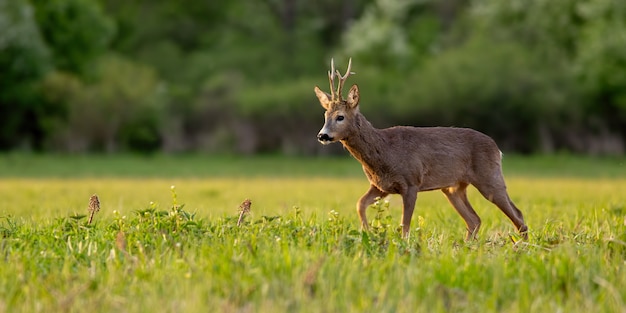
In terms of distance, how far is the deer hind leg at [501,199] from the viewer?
405 inches

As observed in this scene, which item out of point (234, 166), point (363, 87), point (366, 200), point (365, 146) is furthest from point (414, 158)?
point (363, 87)

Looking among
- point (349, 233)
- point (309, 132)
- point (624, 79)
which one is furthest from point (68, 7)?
point (349, 233)

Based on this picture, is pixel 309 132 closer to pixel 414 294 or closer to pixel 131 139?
pixel 131 139

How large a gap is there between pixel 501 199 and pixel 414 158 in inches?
41.7

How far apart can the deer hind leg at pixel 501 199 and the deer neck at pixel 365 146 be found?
1.24 m

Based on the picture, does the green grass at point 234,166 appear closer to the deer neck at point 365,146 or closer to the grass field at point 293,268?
the deer neck at point 365,146

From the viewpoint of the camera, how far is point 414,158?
10.4 meters

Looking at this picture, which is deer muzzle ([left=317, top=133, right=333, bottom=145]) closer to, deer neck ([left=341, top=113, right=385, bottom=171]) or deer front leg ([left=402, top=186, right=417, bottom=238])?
deer neck ([left=341, top=113, right=385, bottom=171])

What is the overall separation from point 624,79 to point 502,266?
42.3 meters

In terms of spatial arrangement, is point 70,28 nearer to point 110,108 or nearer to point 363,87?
point 110,108

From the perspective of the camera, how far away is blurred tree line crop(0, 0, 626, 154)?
159 feet

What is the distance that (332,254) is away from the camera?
6.72 m

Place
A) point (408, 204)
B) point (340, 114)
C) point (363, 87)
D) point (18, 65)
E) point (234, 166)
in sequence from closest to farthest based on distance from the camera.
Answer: point (408, 204), point (340, 114), point (234, 166), point (18, 65), point (363, 87)

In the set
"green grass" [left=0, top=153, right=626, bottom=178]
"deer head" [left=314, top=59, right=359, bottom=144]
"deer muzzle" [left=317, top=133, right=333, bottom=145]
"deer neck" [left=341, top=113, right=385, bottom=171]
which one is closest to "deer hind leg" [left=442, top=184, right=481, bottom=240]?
"deer neck" [left=341, top=113, right=385, bottom=171]
